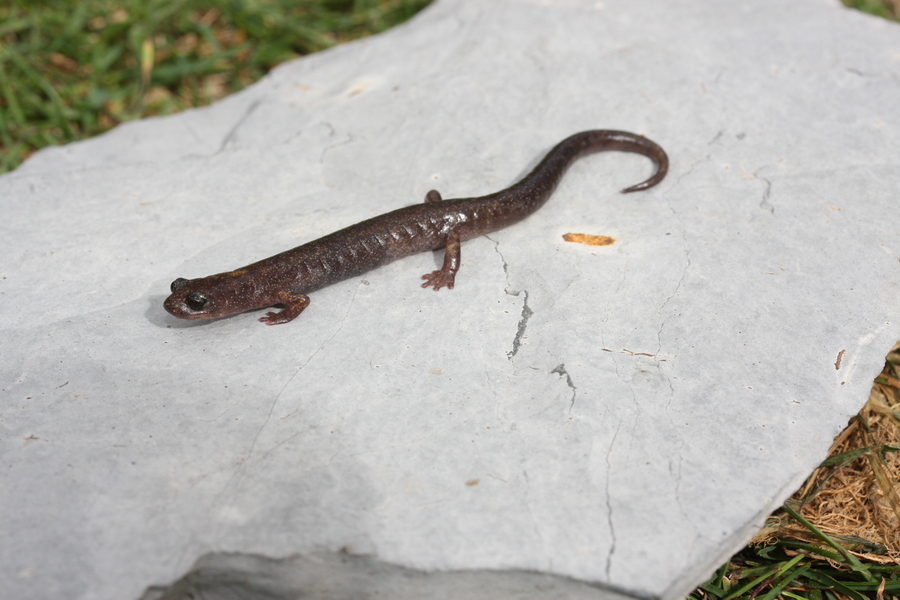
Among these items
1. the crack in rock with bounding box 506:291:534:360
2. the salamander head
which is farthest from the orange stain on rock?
the salamander head

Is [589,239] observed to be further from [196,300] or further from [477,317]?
[196,300]

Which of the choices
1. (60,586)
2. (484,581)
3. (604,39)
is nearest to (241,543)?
(60,586)

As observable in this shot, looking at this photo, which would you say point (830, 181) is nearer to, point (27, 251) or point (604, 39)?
point (604, 39)

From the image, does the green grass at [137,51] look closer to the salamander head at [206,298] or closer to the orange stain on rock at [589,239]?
the salamander head at [206,298]

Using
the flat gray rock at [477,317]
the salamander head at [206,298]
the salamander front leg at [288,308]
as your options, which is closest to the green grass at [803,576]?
the flat gray rock at [477,317]

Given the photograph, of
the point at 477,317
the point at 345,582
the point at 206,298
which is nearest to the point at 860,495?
the point at 477,317

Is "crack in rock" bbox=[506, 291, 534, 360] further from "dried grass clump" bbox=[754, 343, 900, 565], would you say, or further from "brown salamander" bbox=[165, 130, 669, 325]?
"dried grass clump" bbox=[754, 343, 900, 565]
